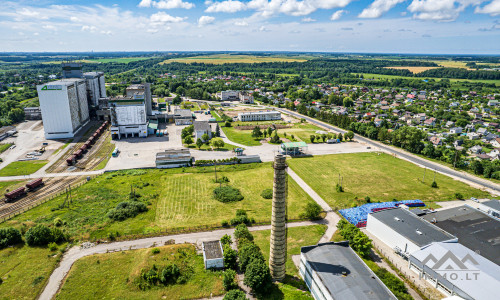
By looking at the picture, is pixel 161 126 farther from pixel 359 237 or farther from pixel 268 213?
pixel 359 237

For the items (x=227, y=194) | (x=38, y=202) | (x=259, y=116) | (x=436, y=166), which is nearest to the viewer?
(x=38, y=202)

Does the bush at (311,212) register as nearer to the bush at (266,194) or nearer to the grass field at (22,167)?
the bush at (266,194)

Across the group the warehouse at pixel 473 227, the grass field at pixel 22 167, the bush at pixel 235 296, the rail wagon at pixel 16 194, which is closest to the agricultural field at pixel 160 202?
the rail wagon at pixel 16 194

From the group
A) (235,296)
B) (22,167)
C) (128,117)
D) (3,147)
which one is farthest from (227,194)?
(3,147)

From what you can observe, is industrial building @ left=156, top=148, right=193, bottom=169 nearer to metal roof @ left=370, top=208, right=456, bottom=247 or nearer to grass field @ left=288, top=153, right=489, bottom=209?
grass field @ left=288, top=153, right=489, bottom=209

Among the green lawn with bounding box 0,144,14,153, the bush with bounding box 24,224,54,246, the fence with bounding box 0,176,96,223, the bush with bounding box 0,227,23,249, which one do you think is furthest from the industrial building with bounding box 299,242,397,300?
the green lawn with bounding box 0,144,14,153

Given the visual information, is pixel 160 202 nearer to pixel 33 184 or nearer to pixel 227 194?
pixel 227 194

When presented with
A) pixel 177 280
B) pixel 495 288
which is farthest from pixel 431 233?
pixel 177 280
